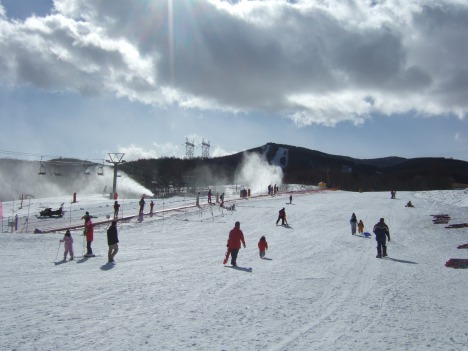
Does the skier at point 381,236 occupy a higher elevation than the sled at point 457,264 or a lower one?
higher

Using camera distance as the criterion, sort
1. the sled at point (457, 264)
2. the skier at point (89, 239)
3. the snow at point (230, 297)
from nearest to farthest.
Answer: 1. the snow at point (230, 297)
2. the sled at point (457, 264)
3. the skier at point (89, 239)

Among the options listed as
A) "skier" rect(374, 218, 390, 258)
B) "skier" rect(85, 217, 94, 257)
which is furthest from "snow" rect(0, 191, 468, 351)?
"skier" rect(85, 217, 94, 257)

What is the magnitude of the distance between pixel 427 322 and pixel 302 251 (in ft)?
32.7

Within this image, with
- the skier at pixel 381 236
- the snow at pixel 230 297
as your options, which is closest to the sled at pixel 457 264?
the snow at pixel 230 297

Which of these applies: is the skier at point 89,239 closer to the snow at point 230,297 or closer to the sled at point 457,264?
the snow at point 230,297

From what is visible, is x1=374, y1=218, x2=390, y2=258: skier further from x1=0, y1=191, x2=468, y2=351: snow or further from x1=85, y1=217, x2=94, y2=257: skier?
x1=85, y1=217, x2=94, y2=257: skier

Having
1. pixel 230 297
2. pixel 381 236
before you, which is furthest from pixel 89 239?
pixel 381 236

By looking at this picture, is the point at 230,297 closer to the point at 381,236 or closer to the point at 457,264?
the point at 381,236

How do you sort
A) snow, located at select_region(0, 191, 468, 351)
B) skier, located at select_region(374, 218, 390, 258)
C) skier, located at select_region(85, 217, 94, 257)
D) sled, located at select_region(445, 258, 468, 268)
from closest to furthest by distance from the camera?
snow, located at select_region(0, 191, 468, 351)
sled, located at select_region(445, 258, 468, 268)
skier, located at select_region(85, 217, 94, 257)
skier, located at select_region(374, 218, 390, 258)

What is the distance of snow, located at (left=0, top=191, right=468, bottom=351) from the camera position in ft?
22.1

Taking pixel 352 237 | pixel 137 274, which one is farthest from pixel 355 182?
pixel 137 274

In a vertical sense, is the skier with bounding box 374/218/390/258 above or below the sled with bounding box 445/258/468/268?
above

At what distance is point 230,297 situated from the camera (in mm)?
9422

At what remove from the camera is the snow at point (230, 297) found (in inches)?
265
